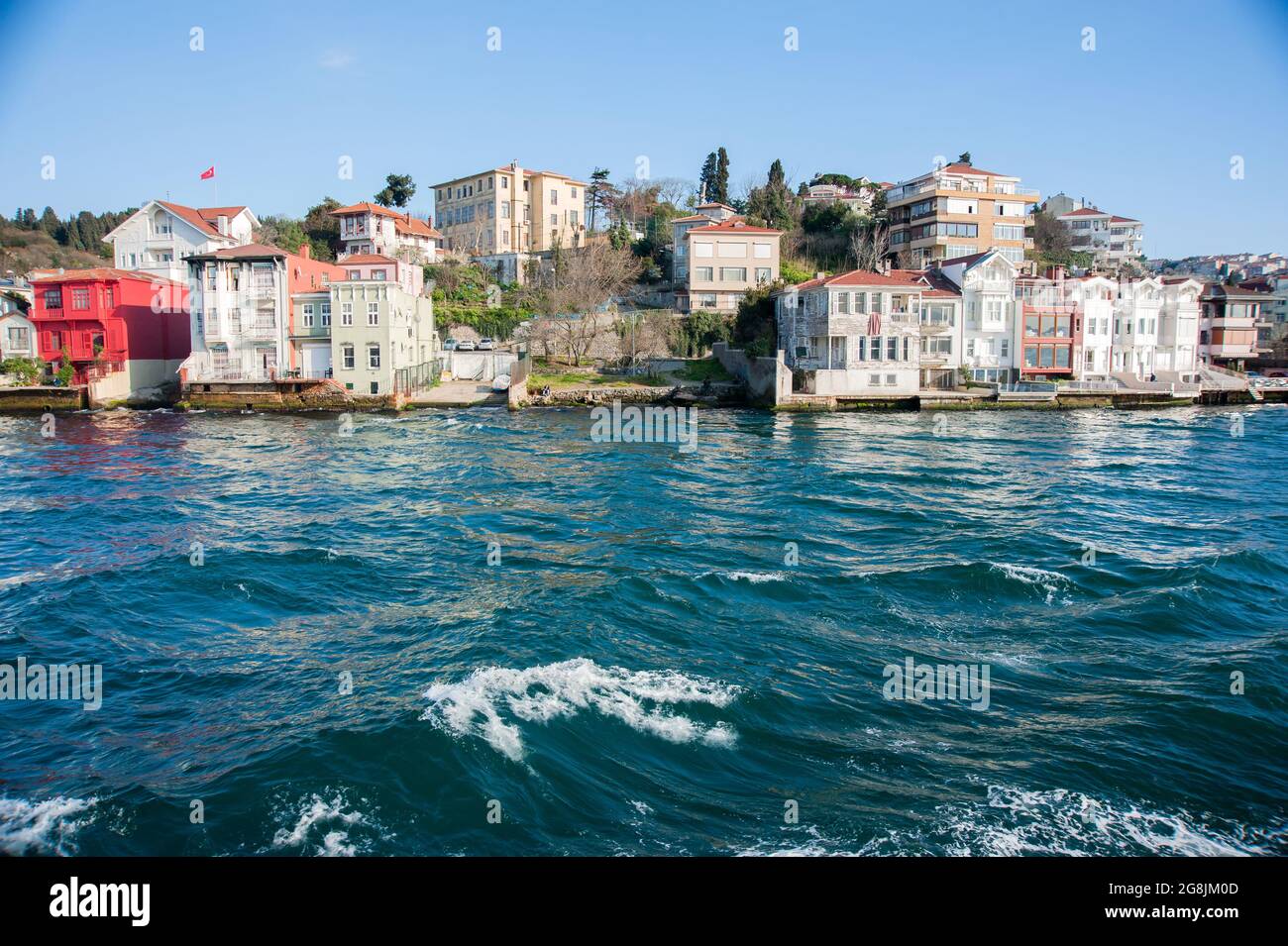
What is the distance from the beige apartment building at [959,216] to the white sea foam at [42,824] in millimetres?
78538

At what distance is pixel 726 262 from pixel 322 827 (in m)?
64.4

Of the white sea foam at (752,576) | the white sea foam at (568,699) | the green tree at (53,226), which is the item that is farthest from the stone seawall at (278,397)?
the green tree at (53,226)

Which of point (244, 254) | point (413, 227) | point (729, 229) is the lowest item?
point (244, 254)

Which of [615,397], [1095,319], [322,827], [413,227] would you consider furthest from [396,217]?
[322,827]

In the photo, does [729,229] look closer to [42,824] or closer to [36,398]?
[36,398]

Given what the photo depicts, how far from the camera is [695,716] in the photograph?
12.0m

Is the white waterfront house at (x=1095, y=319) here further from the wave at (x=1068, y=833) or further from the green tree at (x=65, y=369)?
the green tree at (x=65, y=369)

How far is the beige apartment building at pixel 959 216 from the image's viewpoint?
3056 inches

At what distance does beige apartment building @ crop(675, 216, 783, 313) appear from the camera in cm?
6862

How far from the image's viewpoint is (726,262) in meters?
69.2

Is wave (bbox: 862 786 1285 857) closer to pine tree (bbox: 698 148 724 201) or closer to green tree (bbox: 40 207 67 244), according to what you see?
pine tree (bbox: 698 148 724 201)

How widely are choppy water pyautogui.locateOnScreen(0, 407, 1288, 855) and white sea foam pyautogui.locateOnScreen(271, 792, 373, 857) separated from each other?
0.05 meters

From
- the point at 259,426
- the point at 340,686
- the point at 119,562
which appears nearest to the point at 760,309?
the point at 259,426
